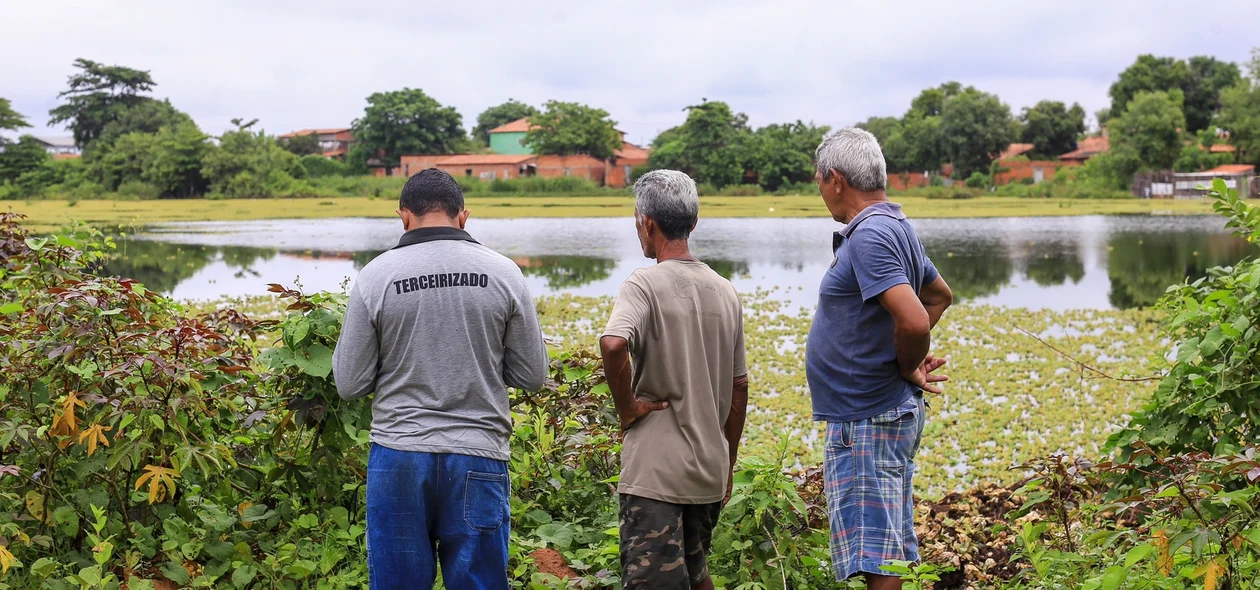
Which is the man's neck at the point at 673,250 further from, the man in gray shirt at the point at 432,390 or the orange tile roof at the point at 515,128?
the orange tile roof at the point at 515,128

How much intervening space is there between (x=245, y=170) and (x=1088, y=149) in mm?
56632

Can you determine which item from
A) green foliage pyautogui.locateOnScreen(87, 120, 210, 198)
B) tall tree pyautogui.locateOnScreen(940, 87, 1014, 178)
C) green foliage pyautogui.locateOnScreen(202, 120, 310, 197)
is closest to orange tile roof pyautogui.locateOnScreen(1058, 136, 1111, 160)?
tall tree pyautogui.locateOnScreen(940, 87, 1014, 178)

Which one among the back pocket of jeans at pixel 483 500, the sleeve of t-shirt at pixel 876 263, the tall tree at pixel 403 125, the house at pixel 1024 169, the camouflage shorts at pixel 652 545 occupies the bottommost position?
the camouflage shorts at pixel 652 545

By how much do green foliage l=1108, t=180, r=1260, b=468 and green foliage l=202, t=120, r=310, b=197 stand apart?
59.0 m

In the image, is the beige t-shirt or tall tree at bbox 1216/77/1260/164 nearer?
the beige t-shirt

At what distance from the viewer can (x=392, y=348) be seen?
2801 mm

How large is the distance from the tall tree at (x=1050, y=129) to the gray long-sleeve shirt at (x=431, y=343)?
75.7m

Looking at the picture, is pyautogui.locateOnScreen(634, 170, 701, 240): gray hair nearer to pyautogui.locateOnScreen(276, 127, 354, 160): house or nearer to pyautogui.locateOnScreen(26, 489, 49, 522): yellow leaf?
pyautogui.locateOnScreen(26, 489, 49, 522): yellow leaf

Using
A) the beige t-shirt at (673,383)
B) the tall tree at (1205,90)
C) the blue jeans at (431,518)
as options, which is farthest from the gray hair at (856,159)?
the tall tree at (1205,90)

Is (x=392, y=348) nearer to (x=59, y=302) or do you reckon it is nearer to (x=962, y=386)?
(x=59, y=302)

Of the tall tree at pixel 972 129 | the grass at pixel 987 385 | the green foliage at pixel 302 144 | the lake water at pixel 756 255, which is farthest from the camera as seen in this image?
the green foliage at pixel 302 144

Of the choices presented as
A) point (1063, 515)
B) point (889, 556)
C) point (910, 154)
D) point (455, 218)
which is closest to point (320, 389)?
point (455, 218)

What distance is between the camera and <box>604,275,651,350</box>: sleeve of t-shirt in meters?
2.79

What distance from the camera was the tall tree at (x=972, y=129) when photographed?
66812 mm
